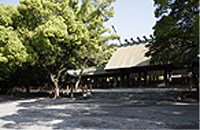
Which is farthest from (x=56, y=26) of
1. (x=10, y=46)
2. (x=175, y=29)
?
(x=175, y=29)

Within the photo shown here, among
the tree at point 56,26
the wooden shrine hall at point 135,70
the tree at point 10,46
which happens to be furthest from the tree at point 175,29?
the tree at point 10,46

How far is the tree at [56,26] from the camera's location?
13836 mm

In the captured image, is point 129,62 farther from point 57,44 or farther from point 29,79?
point 29,79

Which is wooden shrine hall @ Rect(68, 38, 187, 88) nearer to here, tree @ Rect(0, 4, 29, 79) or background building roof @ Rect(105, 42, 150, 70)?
background building roof @ Rect(105, 42, 150, 70)

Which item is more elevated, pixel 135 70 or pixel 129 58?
pixel 129 58

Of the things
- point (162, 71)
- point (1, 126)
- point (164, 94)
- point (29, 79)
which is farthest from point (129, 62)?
point (1, 126)

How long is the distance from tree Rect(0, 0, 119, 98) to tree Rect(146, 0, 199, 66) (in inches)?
228

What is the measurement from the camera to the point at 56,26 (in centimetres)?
1347

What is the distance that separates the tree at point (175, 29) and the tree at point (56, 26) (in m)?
5.79

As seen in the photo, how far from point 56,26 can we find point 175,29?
8.36 metres

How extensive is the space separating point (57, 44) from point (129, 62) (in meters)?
9.22

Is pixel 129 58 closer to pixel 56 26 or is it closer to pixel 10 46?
pixel 56 26

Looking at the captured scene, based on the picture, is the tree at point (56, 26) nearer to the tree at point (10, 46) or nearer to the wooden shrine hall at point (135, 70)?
the tree at point (10, 46)

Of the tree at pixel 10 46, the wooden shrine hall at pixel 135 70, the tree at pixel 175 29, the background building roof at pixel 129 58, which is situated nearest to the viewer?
the tree at pixel 175 29
